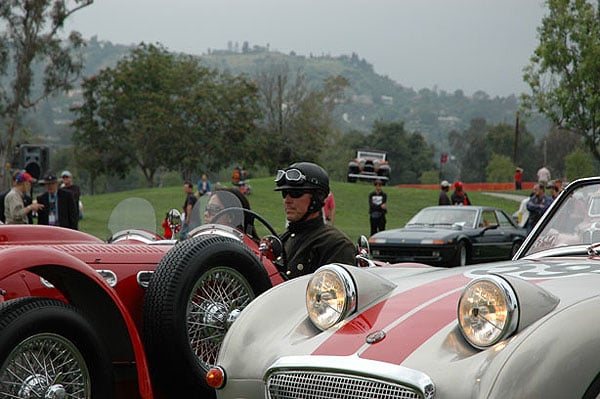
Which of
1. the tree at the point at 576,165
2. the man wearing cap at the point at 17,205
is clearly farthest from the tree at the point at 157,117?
the man wearing cap at the point at 17,205

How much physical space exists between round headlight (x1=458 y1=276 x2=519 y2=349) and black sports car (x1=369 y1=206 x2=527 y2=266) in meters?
16.8

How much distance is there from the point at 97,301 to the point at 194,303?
0.66 m

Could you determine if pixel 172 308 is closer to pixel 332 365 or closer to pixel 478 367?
pixel 332 365

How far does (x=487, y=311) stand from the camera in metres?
3.73

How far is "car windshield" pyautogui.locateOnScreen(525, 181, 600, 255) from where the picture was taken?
5.10 metres

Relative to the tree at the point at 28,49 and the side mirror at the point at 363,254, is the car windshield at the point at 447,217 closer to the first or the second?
the side mirror at the point at 363,254

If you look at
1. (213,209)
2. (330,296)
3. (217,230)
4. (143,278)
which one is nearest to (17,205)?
(213,209)

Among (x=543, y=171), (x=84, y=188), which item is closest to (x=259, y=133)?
(x=543, y=171)

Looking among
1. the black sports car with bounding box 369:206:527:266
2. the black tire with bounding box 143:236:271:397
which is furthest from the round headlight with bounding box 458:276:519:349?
the black sports car with bounding box 369:206:527:266

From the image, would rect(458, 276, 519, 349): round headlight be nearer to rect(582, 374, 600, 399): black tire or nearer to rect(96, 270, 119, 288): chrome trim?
rect(582, 374, 600, 399): black tire

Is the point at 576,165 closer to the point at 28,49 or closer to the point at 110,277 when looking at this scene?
the point at 28,49

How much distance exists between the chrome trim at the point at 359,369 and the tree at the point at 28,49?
4172cm

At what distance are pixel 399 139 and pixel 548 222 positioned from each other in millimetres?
108092

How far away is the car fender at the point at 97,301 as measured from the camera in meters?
4.66
